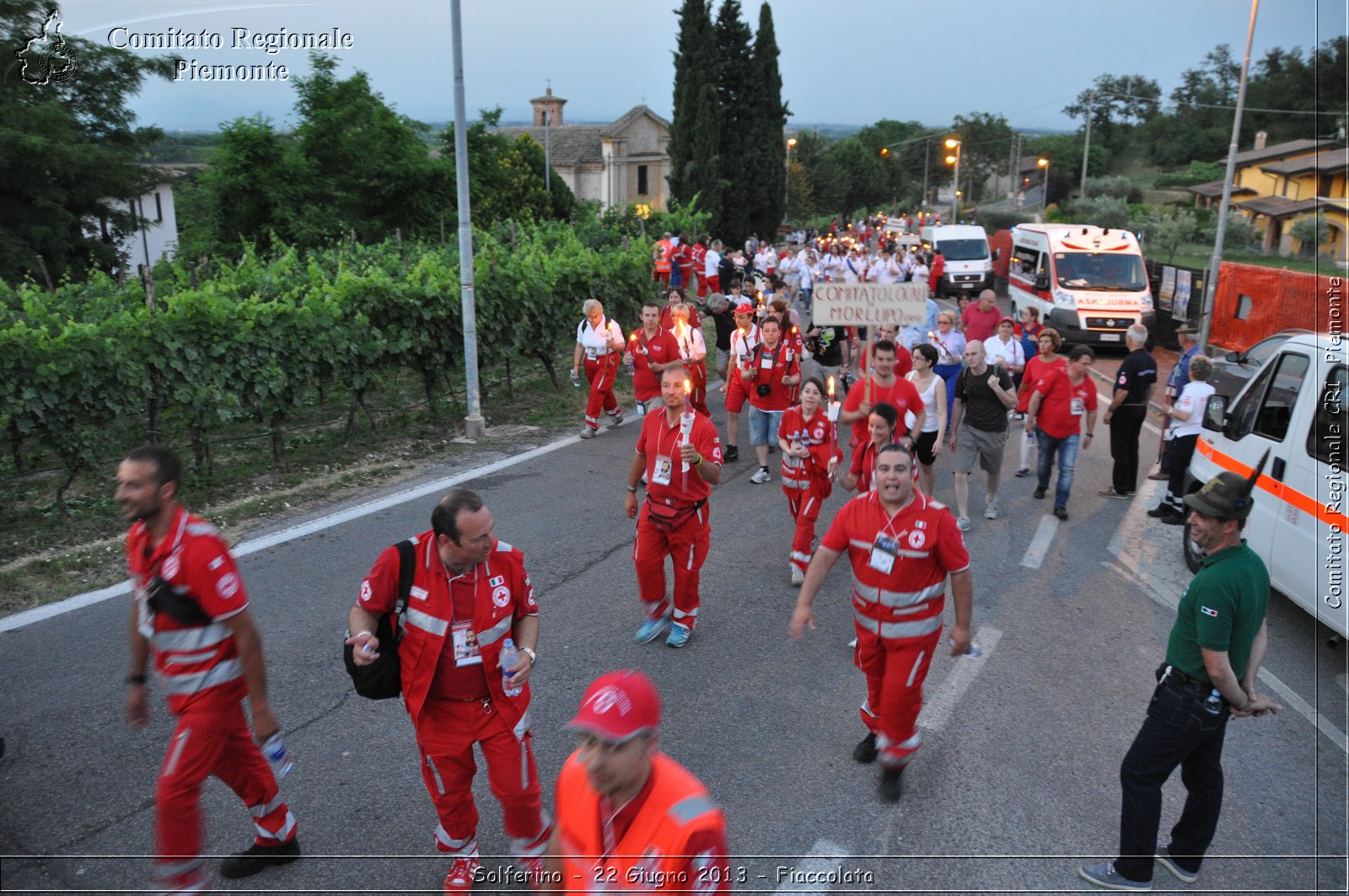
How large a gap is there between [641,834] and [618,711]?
13.7 inches

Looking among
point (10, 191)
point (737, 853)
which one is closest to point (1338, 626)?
point (737, 853)

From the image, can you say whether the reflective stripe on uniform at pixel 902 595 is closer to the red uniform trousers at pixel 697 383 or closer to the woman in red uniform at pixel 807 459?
the woman in red uniform at pixel 807 459

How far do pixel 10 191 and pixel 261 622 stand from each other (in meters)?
18.1

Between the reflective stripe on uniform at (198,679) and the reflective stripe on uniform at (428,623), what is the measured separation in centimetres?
74

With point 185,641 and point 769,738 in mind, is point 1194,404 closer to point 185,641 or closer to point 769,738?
point 769,738

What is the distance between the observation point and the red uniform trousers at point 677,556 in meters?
6.37

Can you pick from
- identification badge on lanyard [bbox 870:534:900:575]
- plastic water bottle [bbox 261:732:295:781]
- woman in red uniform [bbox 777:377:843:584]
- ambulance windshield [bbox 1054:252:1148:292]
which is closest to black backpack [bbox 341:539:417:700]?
plastic water bottle [bbox 261:732:295:781]

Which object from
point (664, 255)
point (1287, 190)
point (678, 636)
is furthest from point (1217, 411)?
point (1287, 190)

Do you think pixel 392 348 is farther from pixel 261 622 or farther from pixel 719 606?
pixel 719 606

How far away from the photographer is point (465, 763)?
3.86 meters

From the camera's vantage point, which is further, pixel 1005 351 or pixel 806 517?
pixel 1005 351

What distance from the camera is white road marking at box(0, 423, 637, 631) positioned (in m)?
6.78

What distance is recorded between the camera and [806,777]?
16.6 ft

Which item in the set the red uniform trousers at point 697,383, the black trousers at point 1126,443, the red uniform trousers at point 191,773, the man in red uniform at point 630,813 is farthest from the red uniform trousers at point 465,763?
the black trousers at point 1126,443
